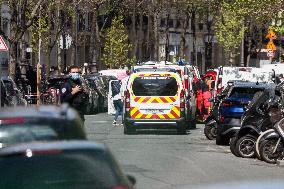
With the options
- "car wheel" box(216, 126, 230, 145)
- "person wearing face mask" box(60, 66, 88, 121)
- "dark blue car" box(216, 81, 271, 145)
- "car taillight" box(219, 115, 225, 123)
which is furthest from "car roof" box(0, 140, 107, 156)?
"car wheel" box(216, 126, 230, 145)

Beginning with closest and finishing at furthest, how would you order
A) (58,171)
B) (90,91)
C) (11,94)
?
(58,171), (11,94), (90,91)

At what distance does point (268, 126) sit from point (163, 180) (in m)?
4.32

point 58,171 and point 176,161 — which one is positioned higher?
point 58,171

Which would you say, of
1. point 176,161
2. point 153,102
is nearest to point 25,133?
point 176,161

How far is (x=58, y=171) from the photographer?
7062 millimetres

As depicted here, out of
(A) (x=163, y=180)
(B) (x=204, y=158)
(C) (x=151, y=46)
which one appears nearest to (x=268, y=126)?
(B) (x=204, y=158)

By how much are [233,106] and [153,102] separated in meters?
5.07

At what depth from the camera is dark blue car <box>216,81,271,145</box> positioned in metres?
23.1

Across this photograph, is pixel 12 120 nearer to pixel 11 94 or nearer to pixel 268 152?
pixel 268 152

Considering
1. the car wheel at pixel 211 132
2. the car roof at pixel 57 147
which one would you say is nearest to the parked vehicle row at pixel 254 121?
the car wheel at pixel 211 132

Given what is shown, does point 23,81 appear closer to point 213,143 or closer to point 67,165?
point 213,143

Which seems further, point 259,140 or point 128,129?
point 128,129

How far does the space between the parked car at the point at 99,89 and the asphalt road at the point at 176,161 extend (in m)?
14.2

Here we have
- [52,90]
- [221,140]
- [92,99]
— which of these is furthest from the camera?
[92,99]
